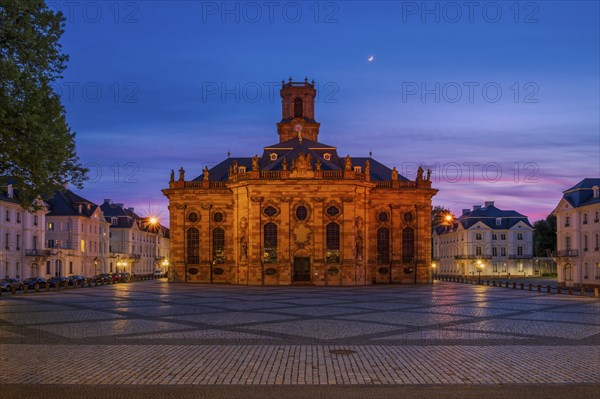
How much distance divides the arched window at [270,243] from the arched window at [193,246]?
12305 mm

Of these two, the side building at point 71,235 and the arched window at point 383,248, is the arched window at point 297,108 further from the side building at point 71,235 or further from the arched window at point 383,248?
the side building at point 71,235

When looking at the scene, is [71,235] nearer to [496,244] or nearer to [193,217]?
[193,217]

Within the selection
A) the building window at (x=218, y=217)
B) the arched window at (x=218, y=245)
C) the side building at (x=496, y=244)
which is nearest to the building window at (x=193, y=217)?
the building window at (x=218, y=217)

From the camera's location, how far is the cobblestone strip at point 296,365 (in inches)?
575

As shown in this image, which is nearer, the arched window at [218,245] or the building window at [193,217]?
the arched window at [218,245]

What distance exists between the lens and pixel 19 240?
73.5 m

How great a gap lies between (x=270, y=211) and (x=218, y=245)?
11494 millimetres

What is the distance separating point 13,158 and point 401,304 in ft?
79.3

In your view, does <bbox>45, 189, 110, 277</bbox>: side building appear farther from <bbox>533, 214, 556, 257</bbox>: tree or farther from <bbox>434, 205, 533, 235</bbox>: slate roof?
<bbox>533, 214, 556, 257</bbox>: tree

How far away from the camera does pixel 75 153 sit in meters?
30.0

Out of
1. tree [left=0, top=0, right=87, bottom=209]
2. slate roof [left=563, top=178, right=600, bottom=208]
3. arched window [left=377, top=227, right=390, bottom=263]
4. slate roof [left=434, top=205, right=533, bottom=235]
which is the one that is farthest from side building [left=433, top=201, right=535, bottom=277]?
tree [left=0, top=0, right=87, bottom=209]

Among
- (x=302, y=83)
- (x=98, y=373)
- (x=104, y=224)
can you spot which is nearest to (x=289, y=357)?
(x=98, y=373)

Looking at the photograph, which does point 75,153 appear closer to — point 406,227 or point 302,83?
point 406,227

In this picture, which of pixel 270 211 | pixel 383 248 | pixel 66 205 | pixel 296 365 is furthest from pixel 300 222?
pixel 296 365
